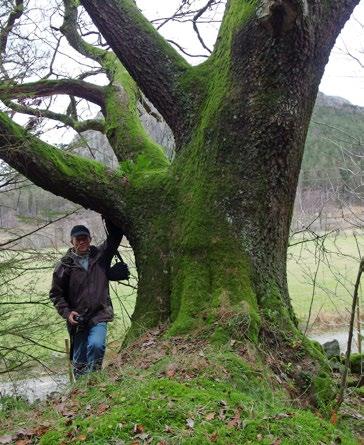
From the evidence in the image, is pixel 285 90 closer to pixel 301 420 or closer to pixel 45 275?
pixel 301 420

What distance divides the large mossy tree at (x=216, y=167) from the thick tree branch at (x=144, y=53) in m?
0.01

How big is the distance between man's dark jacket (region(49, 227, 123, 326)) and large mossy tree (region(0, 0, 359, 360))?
0.39m

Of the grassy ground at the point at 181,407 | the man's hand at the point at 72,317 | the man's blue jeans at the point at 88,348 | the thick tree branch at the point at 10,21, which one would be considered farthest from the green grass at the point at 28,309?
the grassy ground at the point at 181,407

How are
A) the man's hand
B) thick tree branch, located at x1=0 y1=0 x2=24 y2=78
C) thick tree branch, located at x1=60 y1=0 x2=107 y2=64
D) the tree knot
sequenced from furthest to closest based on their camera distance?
thick tree branch, located at x1=60 y1=0 x2=107 y2=64, thick tree branch, located at x1=0 y1=0 x2=24 y2=78, the man's hand, the tree knot

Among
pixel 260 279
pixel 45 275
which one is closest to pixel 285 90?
pixel 260 279

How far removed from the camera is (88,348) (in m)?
5.08

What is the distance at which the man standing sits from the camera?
5207mm

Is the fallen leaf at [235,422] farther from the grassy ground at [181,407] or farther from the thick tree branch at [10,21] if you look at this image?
the thick tree branch at [10,21]

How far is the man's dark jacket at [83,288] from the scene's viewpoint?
207 inches

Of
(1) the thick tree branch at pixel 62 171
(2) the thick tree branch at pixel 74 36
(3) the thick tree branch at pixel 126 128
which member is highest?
(2) the thick tree branch at pixel 74 36

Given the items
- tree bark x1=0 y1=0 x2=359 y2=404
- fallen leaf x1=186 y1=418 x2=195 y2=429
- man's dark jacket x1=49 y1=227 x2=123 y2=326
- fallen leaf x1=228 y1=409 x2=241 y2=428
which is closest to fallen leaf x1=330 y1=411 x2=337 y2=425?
tree bark x1=0 y1=0 x2=359 y2=404

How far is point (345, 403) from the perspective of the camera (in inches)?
173

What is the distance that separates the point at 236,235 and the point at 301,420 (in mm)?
2001

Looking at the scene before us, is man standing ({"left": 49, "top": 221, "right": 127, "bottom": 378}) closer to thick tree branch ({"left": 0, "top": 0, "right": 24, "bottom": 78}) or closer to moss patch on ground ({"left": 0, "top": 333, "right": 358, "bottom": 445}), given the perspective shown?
moss patch on ground ({"left": 0, "top": 333, "right": 358, "bottom": 445})
